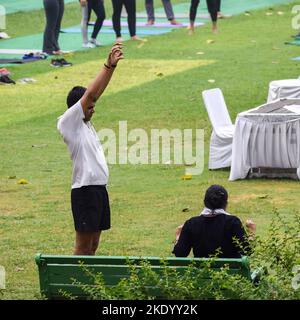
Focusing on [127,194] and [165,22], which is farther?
[165,22]

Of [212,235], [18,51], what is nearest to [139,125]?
[18,51]

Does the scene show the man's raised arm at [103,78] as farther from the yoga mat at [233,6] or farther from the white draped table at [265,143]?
the yoga mat at [233,6]

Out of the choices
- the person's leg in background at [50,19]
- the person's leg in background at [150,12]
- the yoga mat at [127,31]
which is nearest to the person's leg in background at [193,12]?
the yoga mat at [127,31]

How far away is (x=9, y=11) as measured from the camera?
3600 cm

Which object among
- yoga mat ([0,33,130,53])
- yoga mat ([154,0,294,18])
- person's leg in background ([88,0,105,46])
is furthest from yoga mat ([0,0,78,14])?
person's leg in background ([88,0,105,46])

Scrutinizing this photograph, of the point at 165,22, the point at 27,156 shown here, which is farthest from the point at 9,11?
the point at 27,156

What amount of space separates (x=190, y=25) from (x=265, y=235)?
18.7 m

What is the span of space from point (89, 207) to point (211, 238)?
1194mm

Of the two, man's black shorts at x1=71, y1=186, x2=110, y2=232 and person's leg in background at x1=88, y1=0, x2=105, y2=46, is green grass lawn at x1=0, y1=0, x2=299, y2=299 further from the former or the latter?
man's black shorts at x1=71, y1=186, x2=110, y2=232

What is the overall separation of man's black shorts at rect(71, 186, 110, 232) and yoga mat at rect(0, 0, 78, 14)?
84.0ft

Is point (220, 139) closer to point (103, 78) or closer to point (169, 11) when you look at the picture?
point (103, 78)

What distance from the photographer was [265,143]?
667 inches

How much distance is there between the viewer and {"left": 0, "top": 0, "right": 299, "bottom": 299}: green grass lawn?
45.7ft

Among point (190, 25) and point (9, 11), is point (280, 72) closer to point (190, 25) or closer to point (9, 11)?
point (190, 25)
